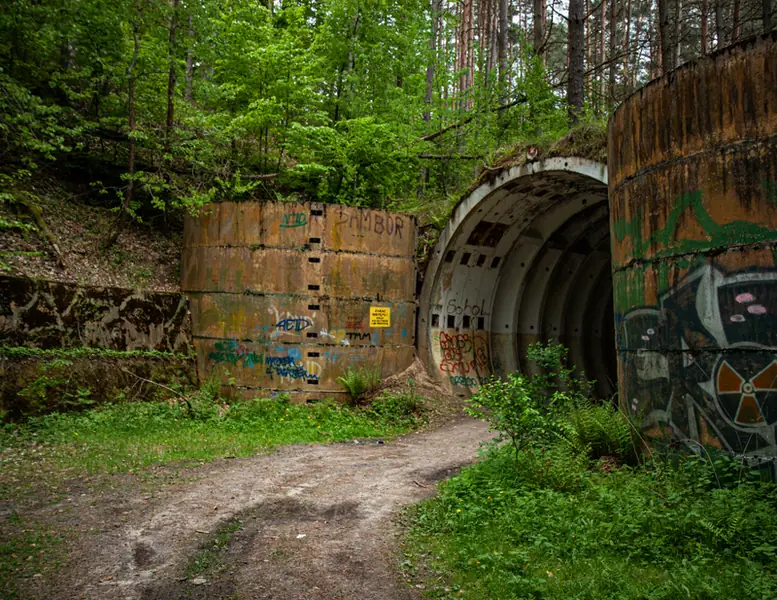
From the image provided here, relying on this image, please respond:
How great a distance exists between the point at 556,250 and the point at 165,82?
11141 millimetres

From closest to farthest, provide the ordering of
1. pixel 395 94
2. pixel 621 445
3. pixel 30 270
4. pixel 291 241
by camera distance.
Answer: pixel 621 445, pixel 30 270, pixel 291 241, pixel 395 94

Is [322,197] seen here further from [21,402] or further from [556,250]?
[21,402]

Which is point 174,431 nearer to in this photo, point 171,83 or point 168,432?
point 168,432

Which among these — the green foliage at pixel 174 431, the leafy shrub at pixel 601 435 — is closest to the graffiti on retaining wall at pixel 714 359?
the leafy shrub at pixel 601 435

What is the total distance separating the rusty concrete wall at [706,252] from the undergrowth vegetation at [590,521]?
596 millimetres

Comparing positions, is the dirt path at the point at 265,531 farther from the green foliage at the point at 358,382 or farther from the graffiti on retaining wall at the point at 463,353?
the graffiti on retaining wall at the point at 463,353

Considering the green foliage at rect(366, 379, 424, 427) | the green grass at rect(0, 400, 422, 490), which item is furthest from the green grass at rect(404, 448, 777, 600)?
the green foliage at rect(366, 379, 424, 427)

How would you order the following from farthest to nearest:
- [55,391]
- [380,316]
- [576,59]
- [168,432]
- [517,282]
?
[517,282] → [576,59] → [380,316] → [55,391] → [168,432]

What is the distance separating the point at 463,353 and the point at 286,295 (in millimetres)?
4983

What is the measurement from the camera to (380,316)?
1395 centimetres

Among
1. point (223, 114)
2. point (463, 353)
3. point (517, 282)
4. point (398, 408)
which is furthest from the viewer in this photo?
point (517, 282)

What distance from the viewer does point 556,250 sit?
16.2m

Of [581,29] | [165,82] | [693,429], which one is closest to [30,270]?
[165,82]

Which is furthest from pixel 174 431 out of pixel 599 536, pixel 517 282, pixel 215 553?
pixel 517 282
